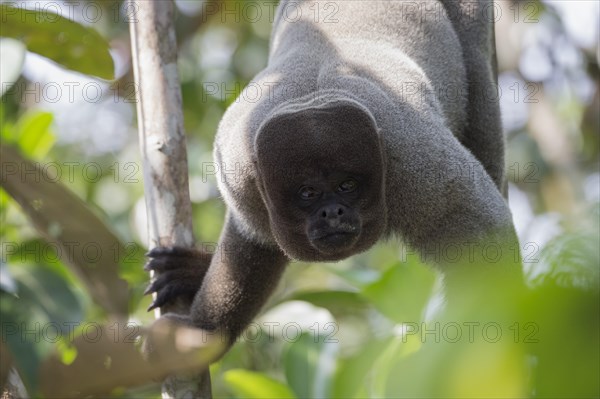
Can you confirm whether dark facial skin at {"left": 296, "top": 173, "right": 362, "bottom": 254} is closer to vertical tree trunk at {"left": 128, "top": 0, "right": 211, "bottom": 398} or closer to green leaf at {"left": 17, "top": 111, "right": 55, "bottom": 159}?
vertical tree trunk at {"left": 128, "top": 0, "right": 211, "bottom": 398}

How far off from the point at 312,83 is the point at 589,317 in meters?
3.64

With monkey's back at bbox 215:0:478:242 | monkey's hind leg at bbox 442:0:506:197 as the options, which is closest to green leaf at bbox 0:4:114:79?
monkey's back at bbox 215:0:478:242

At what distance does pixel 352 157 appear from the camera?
4047 millimetres

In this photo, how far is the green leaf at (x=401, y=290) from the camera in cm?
501

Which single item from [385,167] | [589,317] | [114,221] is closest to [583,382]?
[589,317]

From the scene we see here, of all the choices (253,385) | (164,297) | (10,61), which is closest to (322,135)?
(253,385)

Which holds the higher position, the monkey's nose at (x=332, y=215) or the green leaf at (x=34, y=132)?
the green leaf at (x=34, y=132)

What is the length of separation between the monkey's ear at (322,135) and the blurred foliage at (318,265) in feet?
3.09

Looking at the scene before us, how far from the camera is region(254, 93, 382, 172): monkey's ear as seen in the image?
401 centimetres

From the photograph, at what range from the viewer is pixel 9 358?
211 cm

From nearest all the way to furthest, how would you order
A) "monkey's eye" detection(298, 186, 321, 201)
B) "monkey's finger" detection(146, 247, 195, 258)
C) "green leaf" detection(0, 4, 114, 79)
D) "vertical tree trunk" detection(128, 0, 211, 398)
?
"monkey's eye" detection(298, 186, 321, 201) < "vertical tree trunk" detection(128, 0, 211, 398) < "green leaf" detection(0, 4, 114, 79) < "monkey's finger" detection(146, 247, 195, 258)

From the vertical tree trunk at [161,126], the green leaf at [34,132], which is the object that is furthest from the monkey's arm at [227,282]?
the green leaf at [34,132]

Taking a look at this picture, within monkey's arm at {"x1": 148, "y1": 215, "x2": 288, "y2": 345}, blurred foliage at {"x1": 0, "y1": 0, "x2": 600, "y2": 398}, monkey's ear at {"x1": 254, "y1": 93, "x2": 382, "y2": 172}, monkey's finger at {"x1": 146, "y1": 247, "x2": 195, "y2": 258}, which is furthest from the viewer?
monkey's arm at {"x1": 148, "y1": 215, "x2": 288, "y2": 345}

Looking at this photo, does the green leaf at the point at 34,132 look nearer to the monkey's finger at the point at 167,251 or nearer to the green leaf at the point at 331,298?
the monkey's finger at the point at 167,251
